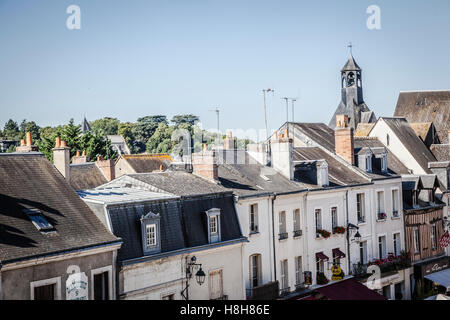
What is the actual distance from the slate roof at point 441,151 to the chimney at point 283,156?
55.6 ft

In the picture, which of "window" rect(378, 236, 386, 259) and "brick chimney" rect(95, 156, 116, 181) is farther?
"brick chimney" rect(95, 156, 116, 181)

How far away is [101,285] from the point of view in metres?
14.5

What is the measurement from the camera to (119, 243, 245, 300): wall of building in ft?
49.8

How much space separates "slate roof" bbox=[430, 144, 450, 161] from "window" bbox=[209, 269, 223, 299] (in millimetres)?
23347

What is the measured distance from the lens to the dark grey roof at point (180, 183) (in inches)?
714

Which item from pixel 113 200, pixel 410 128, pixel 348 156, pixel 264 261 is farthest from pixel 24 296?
pixel 410 128

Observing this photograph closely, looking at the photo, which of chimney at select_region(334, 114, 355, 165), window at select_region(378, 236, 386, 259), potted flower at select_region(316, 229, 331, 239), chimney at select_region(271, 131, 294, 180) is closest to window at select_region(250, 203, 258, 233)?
chimney at select_region(271, 131, 294, 180)

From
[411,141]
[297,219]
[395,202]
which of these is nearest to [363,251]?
[395,202]

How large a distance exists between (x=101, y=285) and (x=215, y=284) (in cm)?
457

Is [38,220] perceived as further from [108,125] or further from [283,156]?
[108,125]

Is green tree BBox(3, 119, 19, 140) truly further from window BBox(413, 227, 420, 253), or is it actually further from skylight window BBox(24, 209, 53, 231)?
skylight window BBox(24, 209, 53, 231)

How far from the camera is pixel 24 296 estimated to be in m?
12.5

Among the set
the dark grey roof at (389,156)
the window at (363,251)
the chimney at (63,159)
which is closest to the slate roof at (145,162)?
the dark grey roof at (389,156)

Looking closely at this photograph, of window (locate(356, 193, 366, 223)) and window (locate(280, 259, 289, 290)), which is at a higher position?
window (locate(356, 193, 366, 223))
